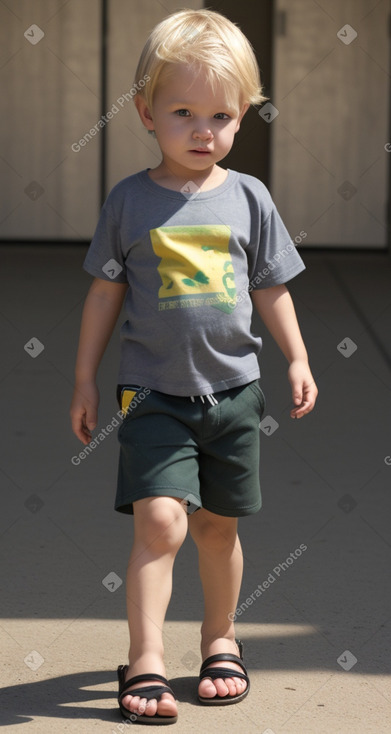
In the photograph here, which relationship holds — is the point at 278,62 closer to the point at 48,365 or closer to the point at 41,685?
the point at 48,365

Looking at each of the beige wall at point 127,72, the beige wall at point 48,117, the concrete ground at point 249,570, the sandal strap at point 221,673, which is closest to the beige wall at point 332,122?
the beige wall at point 127,72

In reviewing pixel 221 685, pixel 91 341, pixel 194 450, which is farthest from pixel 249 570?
pixel 91 341

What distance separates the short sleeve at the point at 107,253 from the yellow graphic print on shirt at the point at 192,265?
4.3 inches

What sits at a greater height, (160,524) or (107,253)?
(107,253)

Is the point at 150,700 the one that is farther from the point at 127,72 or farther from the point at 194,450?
the point at 127,72

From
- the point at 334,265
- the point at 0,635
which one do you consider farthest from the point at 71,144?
the point at 0,635

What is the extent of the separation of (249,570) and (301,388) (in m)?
0.92

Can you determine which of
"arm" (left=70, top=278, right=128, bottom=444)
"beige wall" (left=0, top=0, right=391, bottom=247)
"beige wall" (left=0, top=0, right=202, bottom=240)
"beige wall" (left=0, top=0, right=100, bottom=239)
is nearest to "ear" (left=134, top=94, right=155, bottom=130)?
"arm" (left=70, top=278, right=128, bottom=444)

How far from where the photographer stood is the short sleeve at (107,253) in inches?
104

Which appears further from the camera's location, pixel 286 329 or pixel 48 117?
pixel 48 117

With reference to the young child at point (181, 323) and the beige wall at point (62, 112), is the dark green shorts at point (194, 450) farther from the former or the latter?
the beige wall at point (62, 112)

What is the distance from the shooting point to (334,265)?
9664mm

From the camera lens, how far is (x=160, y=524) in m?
2.52

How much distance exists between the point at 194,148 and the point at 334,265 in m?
7.22
